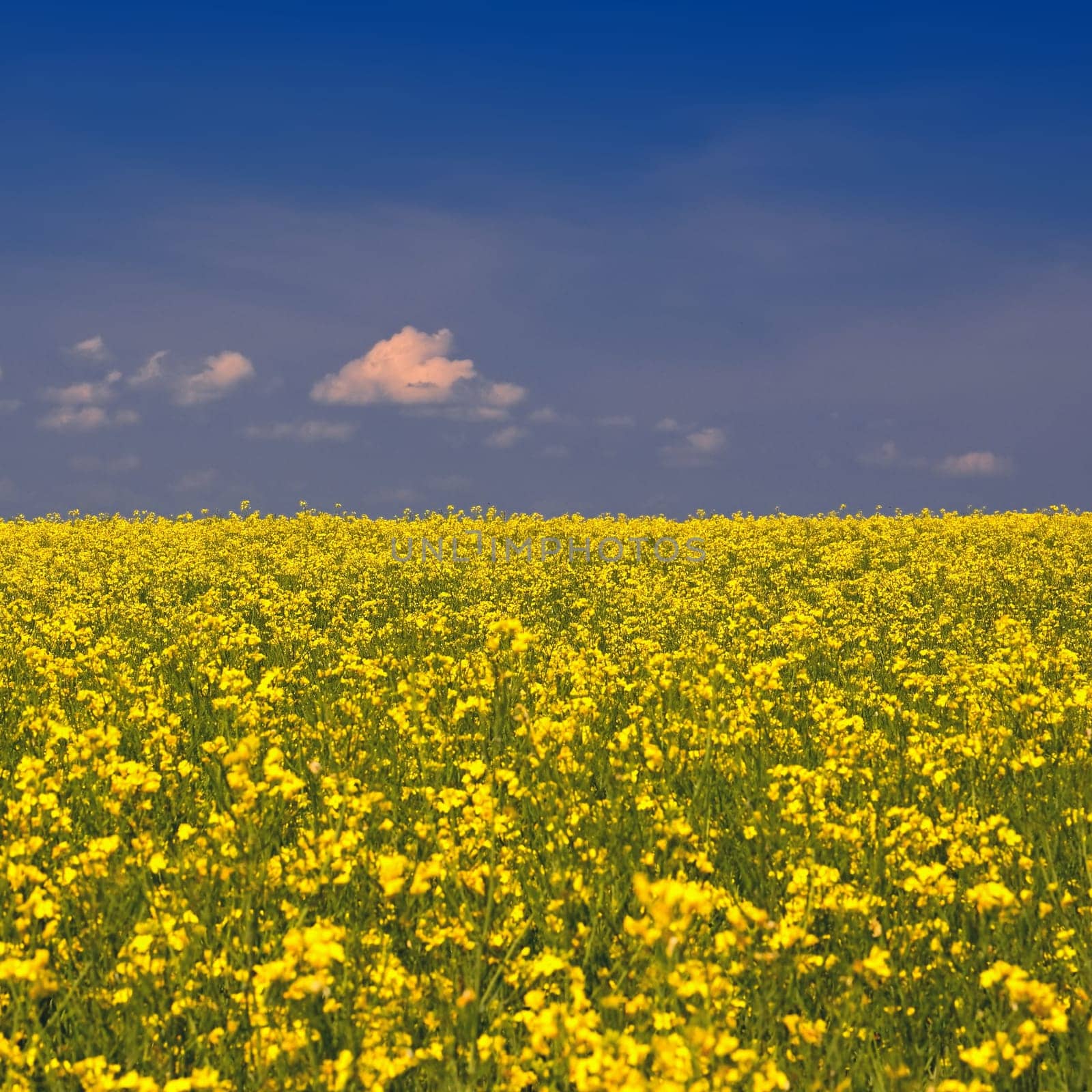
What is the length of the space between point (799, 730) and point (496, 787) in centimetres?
325

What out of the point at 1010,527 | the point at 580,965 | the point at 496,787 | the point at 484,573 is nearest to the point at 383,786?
the point at 496,787

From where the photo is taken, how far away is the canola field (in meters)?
3.59

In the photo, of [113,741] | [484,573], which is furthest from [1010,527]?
[113,741]

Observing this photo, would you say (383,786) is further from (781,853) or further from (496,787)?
(781,853)

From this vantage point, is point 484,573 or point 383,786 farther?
point 484,573

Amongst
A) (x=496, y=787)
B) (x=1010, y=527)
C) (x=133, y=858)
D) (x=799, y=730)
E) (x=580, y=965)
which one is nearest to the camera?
(x=580, y=965)

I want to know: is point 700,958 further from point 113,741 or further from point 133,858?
point 113,741

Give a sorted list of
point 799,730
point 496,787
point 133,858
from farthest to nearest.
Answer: point 799,730 < point 496,787 < point 133,858

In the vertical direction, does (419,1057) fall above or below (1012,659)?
below

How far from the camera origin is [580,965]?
14.9 feet

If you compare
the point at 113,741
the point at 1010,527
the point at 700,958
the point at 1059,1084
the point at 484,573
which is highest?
the point at 1010,527

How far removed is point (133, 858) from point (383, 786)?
5.97 ft

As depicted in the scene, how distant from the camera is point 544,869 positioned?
537 centimetres

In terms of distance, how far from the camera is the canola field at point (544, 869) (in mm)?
3590
